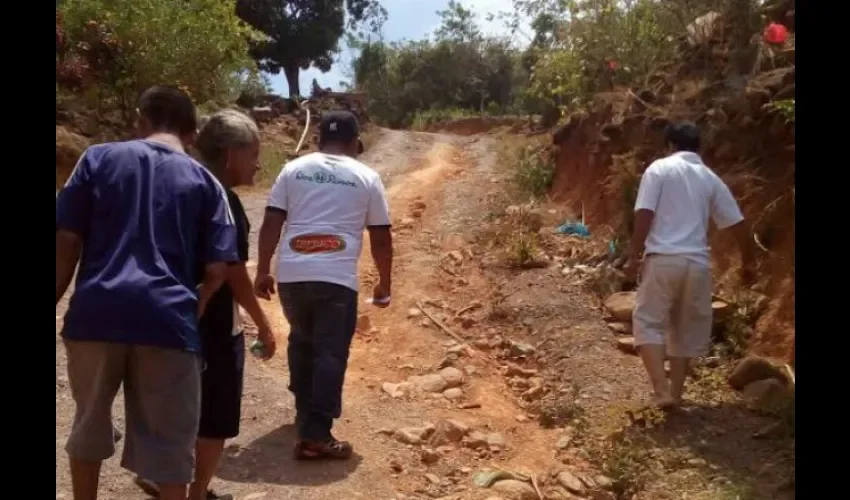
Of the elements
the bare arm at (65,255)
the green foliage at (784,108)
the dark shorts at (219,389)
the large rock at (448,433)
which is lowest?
the large rock at (448,433)

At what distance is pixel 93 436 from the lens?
271 centimetres

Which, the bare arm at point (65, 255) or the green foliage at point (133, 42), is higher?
the green foliage at point (133, 42)

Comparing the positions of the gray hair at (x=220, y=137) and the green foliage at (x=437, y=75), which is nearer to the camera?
the gray hair at (x=220, y=137)

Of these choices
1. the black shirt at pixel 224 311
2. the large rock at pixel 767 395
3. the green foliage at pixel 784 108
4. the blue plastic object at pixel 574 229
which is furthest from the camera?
the blue plastic object at pixel 574 229

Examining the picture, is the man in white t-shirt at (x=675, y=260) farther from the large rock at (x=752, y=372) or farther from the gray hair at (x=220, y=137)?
the gray hair at (x=220, y=137)

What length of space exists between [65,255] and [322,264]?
146 cm

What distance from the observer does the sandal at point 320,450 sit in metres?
4.05

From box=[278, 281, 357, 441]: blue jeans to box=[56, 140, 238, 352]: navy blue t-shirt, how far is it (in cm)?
123

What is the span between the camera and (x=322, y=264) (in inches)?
157

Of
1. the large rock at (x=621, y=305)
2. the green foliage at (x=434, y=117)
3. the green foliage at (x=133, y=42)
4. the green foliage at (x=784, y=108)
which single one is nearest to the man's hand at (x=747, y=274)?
the large rock at (x=621, y=305)

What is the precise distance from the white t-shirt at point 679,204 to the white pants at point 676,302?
6cm
